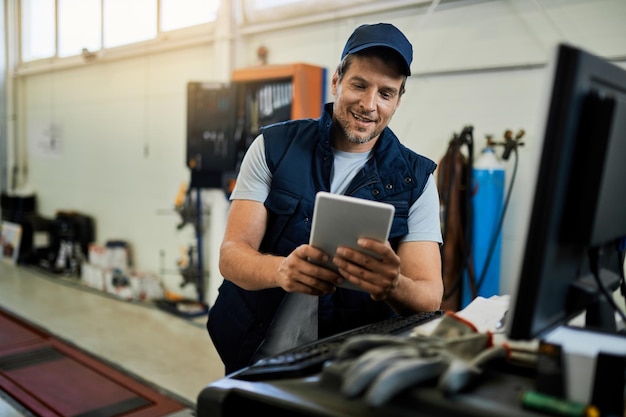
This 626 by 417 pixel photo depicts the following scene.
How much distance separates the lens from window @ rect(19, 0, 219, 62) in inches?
192

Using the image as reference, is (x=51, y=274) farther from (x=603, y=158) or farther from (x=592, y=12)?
(x=603, y=158)

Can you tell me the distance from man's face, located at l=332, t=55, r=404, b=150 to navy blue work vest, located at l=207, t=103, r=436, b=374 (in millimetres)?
61

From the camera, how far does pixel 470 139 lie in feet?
9.68

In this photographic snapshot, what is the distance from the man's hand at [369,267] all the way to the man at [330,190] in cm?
22

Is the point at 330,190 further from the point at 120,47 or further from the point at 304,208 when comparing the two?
the point at 120,47

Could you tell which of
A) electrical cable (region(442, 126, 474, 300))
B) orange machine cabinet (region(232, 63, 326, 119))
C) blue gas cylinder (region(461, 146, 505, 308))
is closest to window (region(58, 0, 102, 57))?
orange machine cabinet (region(232, 63, 326, 119))

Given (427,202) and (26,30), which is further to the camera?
(26,30)

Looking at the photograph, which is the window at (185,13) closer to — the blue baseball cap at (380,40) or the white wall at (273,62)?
the white wall at (273,62)

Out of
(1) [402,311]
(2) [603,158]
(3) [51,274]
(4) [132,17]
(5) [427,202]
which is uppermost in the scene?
(4) [132,17]

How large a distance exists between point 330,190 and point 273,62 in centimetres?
296

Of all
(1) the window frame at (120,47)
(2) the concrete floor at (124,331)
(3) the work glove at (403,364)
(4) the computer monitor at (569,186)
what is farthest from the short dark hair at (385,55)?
(1) the window frame at (120,47)

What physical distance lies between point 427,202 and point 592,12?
1864 millimetres

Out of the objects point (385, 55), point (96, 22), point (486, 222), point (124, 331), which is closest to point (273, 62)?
point (486, 222)

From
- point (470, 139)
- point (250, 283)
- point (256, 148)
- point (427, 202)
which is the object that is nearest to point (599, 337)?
point (427, 202)
